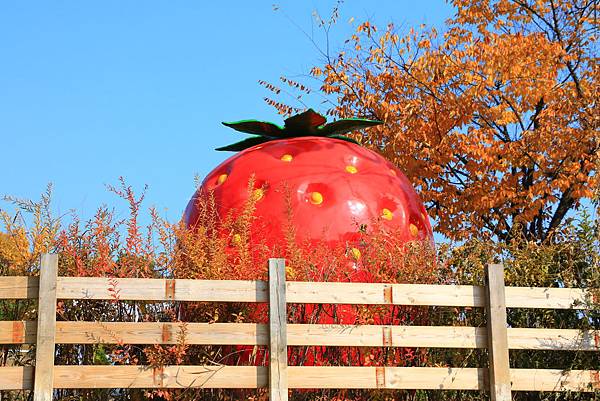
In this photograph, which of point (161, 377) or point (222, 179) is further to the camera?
point (222, 179)

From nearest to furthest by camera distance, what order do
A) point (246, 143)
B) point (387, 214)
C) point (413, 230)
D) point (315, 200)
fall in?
point (315, 200)
point (387, 214)
point (413, 230)
point (246, 143)

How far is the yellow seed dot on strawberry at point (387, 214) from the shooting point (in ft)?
24.1

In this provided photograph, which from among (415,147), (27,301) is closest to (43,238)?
(27,301)

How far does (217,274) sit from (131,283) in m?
0.73

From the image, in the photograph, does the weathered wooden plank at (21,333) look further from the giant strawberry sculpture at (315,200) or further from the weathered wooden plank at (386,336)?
the weathered wooden plank at (386,336)

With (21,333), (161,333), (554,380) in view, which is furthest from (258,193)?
(554,380)

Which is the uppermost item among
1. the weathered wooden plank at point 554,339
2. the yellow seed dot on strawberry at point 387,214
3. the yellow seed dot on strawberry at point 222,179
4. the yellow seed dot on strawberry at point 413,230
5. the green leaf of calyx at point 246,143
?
the green leaf of calyx at point 246,143

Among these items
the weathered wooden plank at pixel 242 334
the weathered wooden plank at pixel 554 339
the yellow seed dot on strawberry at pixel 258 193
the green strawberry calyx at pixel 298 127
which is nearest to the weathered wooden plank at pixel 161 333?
the weathered wooden plank at pixel 242 334

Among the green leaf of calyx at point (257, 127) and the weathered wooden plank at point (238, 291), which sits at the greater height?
the green leaf of calyx at point (257, 127)

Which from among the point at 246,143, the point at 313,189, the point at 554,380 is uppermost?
the point at 246,143

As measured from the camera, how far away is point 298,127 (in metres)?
8.26

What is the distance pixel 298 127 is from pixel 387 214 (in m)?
1.44

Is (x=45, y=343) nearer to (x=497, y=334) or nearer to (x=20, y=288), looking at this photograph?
(x=20, y=288)

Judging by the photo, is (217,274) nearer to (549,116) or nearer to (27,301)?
(27,301)
